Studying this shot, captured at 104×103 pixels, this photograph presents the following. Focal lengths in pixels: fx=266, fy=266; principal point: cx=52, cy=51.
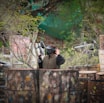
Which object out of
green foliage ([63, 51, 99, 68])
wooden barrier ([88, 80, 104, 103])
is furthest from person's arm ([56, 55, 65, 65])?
green foliage ([63, 51, 99, 68])

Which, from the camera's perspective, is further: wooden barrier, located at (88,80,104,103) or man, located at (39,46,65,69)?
man, located at (39,46,65,69)

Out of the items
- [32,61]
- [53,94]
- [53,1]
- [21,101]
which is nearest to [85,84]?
[53,94]

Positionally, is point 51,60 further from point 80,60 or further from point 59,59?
point 80,60

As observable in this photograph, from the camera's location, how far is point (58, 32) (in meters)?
9.88

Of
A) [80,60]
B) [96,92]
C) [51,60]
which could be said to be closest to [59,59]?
[51,60]

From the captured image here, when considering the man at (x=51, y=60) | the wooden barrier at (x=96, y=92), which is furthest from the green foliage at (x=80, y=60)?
the wooden barrier at (x=96, y=92)

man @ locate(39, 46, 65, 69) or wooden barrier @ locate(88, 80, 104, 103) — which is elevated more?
man @ locate(39, 46, 65, 69)

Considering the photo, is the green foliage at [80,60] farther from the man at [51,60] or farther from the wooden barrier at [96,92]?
the wooden barrier at [96,92]

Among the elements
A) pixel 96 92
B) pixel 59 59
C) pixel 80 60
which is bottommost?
pixel 96 92

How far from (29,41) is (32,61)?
836 mm

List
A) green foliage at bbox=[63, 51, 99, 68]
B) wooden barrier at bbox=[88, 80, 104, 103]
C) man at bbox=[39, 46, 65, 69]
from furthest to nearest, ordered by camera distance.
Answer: green foliage at bbox=[63, 51, 99, 68] < man at bbox=[39, 46, 65, 69] < wooden barrier at bbox=[88, 80, 104, 103]

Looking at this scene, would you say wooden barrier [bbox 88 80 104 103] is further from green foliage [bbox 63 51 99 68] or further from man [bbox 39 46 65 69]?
green foliage [bbox 63 51 99 68]

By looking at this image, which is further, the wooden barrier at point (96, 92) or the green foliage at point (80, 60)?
the green foliage at point (80, 60)

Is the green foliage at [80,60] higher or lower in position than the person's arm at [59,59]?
higher
